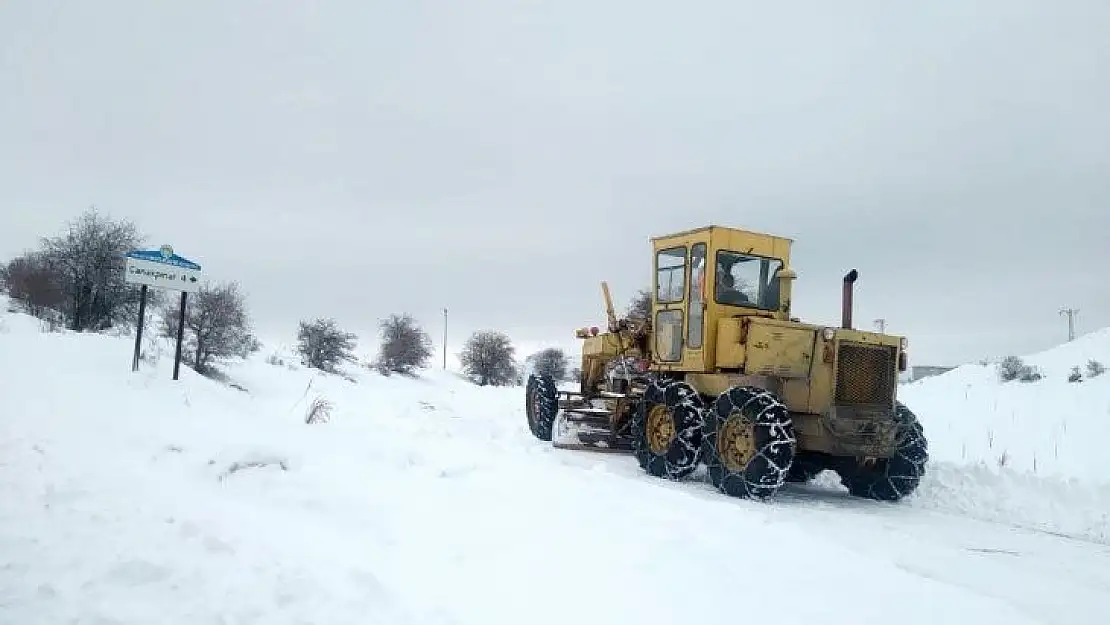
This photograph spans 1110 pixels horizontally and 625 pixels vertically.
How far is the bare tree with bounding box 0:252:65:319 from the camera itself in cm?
2447

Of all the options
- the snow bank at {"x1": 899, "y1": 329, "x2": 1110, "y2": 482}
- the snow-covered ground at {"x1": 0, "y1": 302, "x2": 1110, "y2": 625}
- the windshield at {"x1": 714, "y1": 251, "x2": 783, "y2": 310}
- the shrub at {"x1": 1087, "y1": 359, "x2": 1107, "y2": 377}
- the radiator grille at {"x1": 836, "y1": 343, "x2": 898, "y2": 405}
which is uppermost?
the windshield at {"x1": 714, "y1": 251, "x2": 783, "y2": 310}

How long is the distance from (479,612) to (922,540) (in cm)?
482

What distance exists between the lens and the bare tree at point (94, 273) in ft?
75.8

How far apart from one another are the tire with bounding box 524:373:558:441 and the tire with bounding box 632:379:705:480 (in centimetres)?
348

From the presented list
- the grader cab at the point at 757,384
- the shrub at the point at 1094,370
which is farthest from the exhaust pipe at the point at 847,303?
the shrub at the point at 1094,370

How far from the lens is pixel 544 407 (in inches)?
570

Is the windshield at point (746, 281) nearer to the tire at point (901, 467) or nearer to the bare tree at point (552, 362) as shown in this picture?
the tire at point (901, 467)

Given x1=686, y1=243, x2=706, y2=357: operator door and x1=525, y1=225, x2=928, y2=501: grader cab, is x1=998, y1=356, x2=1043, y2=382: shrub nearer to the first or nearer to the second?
x1=525, y1=225, x2=928, y2=501: grader cab

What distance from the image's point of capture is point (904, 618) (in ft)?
13.6

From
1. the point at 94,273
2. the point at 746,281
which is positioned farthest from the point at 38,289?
the point at 746,281

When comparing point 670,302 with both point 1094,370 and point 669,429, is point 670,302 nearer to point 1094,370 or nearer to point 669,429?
point 669,429

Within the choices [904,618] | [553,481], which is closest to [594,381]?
[553,481]

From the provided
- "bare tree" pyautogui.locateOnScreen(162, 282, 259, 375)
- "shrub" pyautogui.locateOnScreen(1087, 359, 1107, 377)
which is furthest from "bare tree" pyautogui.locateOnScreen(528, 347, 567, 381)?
Result: "shrub" pyautogui.locateOnScreen(1087, 359, 1107, 377)

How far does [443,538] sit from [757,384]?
18.2ft
